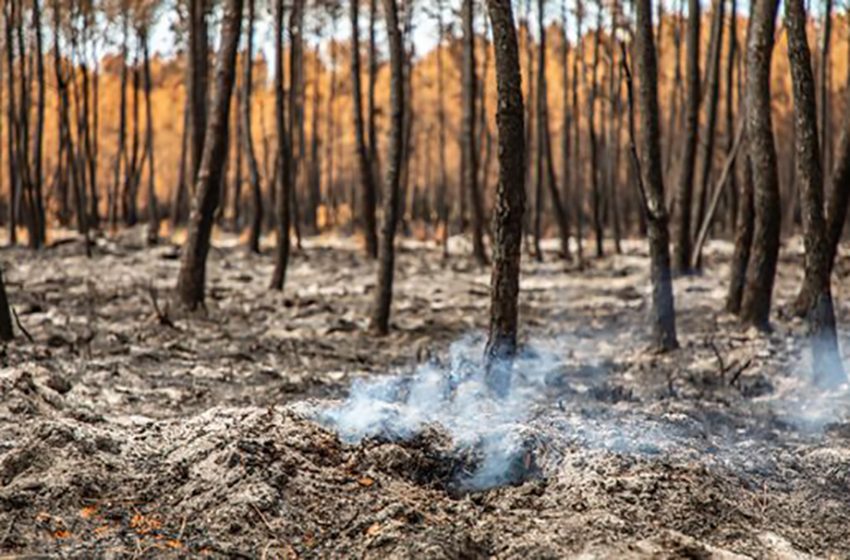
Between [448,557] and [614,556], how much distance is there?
60 cm

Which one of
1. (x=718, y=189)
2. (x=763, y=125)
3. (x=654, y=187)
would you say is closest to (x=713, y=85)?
(x=718, y=189)

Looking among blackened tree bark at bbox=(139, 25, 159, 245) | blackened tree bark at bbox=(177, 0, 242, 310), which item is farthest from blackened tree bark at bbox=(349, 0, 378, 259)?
blackened tree bark at bbox=(177, 0, 242, 310)

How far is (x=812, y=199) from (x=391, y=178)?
378cm

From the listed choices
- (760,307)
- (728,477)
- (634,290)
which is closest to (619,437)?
(728,477)

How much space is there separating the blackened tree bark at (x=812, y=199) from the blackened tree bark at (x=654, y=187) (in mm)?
1329

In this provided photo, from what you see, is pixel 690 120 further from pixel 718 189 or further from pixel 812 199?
pixel 812 199

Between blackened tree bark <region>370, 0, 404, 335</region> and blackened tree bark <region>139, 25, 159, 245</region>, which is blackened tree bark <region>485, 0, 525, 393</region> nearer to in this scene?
blackened tree bark <region>370, 0, 404, 335</region>

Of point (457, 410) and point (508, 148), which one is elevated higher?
point (508, 148)

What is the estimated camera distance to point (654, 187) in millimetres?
7625

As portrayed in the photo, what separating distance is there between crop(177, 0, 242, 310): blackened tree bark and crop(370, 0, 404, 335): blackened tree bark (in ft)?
5.25

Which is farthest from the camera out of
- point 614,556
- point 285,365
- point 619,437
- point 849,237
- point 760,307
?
point 849,237

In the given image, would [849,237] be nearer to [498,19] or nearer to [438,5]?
[438,5]

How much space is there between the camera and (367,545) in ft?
11.5

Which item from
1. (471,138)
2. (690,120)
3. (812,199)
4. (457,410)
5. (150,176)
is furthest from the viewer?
(150,176)
